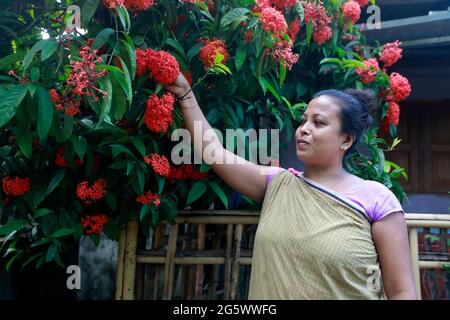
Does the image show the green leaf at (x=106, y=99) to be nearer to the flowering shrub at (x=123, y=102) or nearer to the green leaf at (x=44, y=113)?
the flowering shrub at (x=123, y=102)

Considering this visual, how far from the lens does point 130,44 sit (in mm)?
1619

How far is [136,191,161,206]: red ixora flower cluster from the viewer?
1.83 metres

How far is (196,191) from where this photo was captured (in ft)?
6.41

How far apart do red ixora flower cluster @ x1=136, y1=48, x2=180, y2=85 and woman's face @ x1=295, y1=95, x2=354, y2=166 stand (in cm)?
48

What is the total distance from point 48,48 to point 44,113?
0.19 metres

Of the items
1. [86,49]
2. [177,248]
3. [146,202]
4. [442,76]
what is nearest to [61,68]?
[86,49]

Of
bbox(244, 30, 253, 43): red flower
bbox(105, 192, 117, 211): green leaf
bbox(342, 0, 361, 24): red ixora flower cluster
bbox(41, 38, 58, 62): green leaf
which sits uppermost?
bbox(342, 0, 361, 24): red ixora flower cluster

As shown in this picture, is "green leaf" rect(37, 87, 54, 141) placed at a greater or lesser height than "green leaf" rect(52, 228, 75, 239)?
greater

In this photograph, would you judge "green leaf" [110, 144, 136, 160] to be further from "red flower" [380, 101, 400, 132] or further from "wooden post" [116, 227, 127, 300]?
"red flower" [380, 101, 400, 132]

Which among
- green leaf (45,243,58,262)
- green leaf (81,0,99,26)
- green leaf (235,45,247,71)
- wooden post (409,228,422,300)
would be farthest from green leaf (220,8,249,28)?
wooden post (409,228,422,300)

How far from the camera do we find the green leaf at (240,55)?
6.01 ft

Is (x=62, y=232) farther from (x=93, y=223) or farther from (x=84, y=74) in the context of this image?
(x=84, y=74)

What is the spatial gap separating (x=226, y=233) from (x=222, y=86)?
2.07 ft
